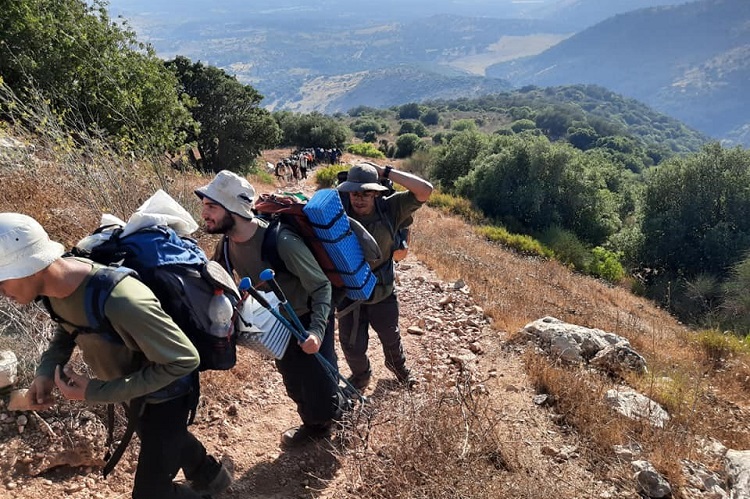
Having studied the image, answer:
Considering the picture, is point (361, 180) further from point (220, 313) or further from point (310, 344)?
point (220, 313)

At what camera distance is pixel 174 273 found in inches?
74.1

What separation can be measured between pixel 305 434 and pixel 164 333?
5.64 feet

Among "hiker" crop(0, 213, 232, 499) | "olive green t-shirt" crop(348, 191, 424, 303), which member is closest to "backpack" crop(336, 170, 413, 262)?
"olive green t-shirt" crop(348, 191, 424, 303)

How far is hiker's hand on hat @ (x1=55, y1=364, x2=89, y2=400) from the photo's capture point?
6.00 ft

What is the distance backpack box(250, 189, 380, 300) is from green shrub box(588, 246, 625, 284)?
14.3 metres

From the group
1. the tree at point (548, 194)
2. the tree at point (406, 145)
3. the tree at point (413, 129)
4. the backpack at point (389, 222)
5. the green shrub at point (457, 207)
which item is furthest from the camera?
the tree at point (413, 129)

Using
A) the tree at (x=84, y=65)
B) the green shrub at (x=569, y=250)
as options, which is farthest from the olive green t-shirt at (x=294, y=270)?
the green shrub at (x=569, y=250)

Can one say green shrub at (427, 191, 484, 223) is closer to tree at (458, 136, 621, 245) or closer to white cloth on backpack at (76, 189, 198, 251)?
tree at (458, 136, 621, 245)

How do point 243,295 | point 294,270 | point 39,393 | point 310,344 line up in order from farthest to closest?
point 294,270 → point 310,344 → point 243,295 → point 39,393

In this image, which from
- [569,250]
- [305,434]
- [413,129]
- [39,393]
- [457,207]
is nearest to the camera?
[39,393]

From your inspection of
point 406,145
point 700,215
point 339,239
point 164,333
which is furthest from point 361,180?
point 406,145

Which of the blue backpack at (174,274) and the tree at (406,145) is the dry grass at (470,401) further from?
the tree at (406,145)

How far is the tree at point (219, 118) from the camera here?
20875 millimetres

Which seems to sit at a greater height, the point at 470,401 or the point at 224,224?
the point at 224,224
